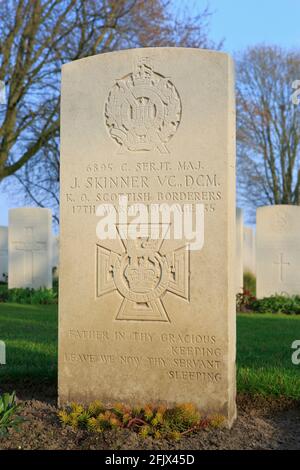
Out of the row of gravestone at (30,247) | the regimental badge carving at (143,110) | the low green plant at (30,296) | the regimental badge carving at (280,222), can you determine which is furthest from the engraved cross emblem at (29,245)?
the regimental badge carving at (143,110)

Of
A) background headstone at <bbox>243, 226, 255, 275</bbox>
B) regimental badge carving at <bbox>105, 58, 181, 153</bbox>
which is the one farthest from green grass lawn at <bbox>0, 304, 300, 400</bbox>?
background headstone at <bbox>243, 226, 255, 275</bbox>

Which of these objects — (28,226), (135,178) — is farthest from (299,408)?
(28,226)

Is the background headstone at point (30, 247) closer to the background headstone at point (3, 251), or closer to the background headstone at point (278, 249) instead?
the background headstone at point (3, 251)

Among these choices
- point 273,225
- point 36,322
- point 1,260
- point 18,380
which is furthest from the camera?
point 1,260

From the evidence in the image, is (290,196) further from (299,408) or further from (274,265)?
(299,408)

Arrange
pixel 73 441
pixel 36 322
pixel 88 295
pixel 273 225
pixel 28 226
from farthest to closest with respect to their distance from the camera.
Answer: pixel 28 226 < pixel 273 225 < pixel 36 322 < pixel 88 295 < pixel 73 441

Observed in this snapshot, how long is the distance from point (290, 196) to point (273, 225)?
12.2 meters

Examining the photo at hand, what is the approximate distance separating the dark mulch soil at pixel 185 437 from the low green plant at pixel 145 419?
6 cm

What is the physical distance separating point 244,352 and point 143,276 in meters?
2.36

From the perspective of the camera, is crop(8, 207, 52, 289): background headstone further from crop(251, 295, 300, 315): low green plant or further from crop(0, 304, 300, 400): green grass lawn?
crop(251, 295, 300, 315): low green plant

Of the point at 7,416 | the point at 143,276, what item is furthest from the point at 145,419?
the point at 143,276

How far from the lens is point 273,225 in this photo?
41.5ft

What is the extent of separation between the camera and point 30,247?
1353cm

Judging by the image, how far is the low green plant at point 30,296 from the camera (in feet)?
41.2
